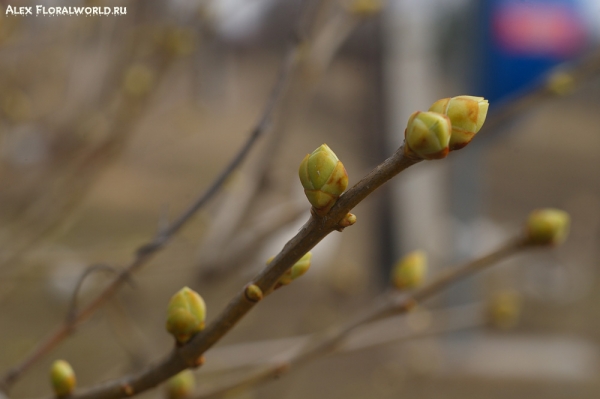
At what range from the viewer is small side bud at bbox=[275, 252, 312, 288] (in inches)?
16.6

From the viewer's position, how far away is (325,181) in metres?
0.34

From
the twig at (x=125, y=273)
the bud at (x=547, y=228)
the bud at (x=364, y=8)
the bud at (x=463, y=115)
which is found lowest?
the bud at (x=547, y=228)

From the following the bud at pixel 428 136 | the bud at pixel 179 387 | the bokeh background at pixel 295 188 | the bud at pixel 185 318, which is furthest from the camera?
the bokeh background at pixel 295 188

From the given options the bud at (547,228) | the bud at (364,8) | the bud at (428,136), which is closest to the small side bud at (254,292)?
the bud at (428,136)

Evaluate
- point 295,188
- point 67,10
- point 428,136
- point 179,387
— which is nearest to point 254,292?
point 428,136

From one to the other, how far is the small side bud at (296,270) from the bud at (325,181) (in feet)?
0.30

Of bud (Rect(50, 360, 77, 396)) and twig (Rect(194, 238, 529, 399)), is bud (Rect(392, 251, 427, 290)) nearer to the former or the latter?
twig (Rect(194, 238, 529, 399))

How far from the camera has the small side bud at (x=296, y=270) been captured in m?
0.42

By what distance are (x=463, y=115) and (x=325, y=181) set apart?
0.08 meters

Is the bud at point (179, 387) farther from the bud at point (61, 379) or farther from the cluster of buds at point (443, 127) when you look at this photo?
the cluster of buds at point (443, 127)

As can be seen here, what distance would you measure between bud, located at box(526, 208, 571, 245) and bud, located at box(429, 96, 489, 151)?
14.5 inches

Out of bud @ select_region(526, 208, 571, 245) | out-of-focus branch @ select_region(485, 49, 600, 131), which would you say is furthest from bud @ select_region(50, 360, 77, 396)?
out-of-focus branch @ select_region(485, 49, 600, 131)

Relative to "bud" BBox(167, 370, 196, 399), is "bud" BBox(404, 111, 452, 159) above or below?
below

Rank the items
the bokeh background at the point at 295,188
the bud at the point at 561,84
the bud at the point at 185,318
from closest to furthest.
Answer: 1. the bud at the point at 185,318
2. the bud at the point at 561,84
3. the bokeh background at the point at 295,188
